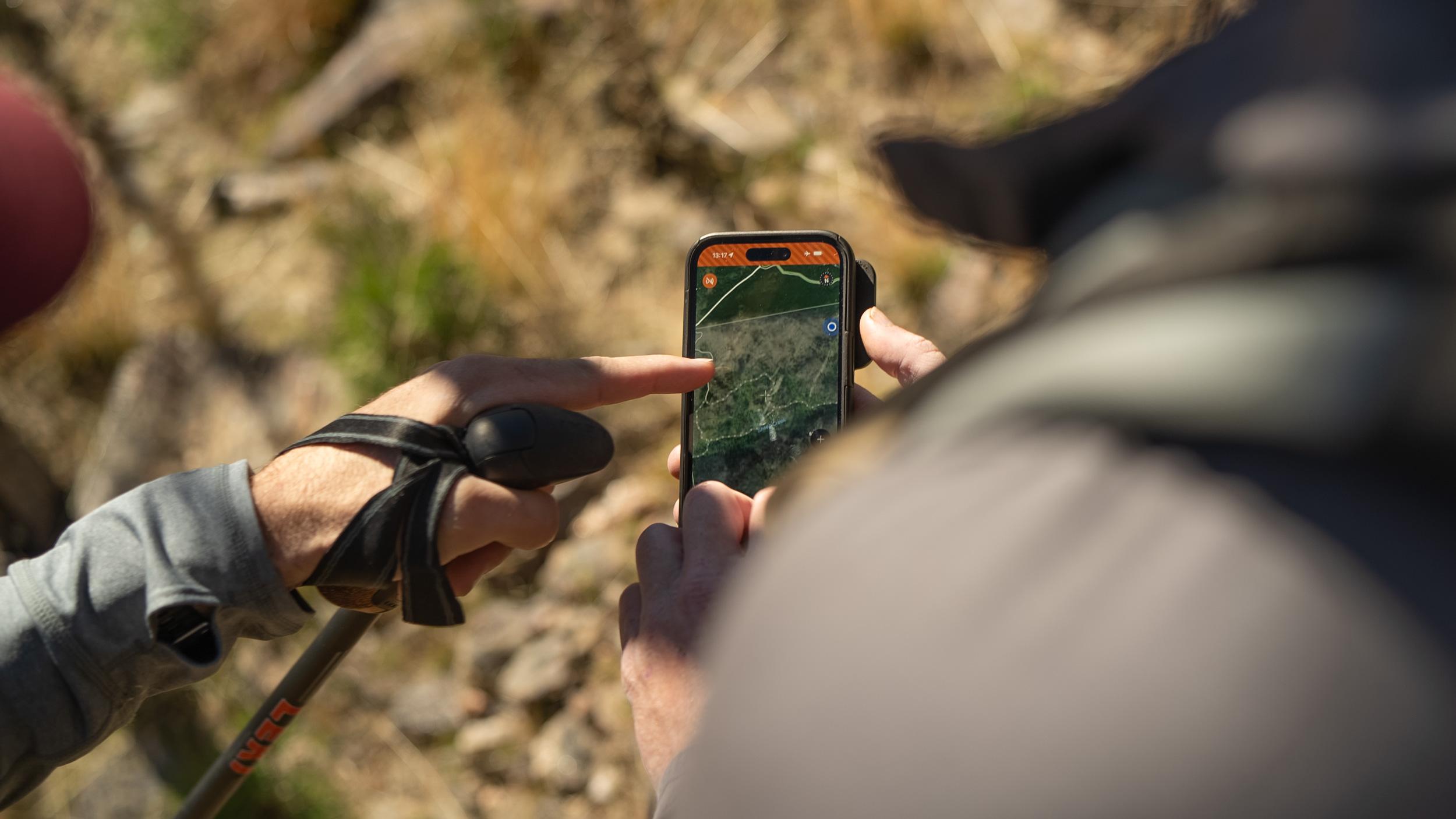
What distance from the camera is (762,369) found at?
1.26m

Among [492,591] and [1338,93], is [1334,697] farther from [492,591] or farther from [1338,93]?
[492,591]

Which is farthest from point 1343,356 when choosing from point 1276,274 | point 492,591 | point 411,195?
point 411,195

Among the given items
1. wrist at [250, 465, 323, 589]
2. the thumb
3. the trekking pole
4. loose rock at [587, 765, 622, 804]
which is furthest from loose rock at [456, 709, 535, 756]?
the thumb

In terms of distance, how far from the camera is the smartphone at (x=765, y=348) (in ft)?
4.00

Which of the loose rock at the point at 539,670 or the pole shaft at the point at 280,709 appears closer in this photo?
the pole shaft at the point at 280,709

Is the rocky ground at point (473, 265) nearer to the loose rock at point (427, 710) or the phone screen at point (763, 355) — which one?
the loose rock at point (427, 710)

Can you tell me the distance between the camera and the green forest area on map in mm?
1218

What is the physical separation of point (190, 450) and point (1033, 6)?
3.14m

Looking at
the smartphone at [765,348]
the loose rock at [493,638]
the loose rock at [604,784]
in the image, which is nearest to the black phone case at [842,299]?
the smartphone at [765,348]

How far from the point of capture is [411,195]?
345 cm

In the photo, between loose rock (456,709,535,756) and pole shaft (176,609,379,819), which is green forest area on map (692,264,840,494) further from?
loose rock (456,709,535,756)

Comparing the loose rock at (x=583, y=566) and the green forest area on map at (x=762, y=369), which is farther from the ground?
the green forest area on map at (x=762, y=369)

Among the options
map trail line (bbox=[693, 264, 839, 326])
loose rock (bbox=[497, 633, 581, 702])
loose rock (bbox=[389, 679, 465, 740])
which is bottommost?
loose rock (bbox=[389, 679, 465, 740])

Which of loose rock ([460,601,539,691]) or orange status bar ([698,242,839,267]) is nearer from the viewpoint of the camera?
orange status bar ([698,242,839,267])
